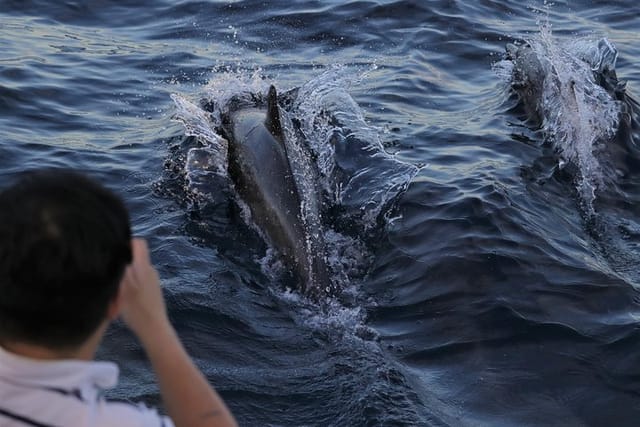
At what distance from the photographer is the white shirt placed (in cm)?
200

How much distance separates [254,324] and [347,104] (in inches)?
158

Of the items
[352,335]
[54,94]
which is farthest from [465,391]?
[54,94]

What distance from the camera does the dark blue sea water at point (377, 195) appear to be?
5.15 m

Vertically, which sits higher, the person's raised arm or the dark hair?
the dark hair

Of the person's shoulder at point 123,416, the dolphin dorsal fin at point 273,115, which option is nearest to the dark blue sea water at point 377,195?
the dolphin dorsal fin at point 273,115

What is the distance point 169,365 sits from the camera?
2.29m

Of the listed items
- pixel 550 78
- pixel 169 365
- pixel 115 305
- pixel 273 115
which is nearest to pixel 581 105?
pixel 550 78

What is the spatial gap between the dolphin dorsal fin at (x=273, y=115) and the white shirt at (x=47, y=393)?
16.2 feet

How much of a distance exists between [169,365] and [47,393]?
337 mm

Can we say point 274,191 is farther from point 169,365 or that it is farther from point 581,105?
point 169,365

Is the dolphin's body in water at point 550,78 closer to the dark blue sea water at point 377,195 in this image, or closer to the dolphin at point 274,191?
the dark blue sea water at point 377,195

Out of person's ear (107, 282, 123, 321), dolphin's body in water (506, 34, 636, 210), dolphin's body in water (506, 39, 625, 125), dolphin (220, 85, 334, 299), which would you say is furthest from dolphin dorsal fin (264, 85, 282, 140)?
person's ear (107, 282, 123, 321)

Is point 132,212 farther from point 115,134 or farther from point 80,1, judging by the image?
point 80,1

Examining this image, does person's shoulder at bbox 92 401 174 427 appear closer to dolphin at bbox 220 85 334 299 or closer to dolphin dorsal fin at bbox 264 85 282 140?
dolphin at bbox 220 85 334 299
